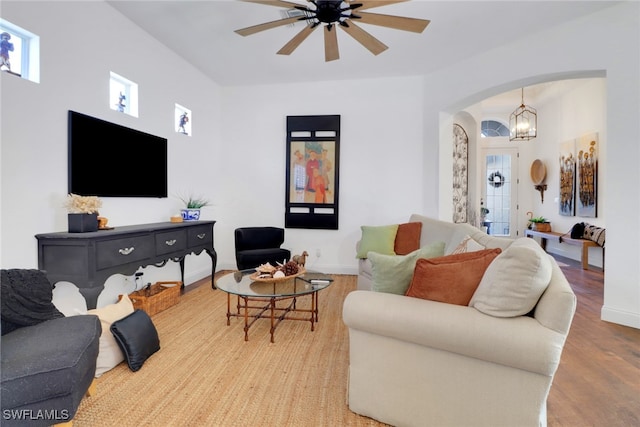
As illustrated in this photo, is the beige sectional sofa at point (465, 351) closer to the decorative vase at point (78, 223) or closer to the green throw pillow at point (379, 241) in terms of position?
the green throw pillow at point (379, 241)

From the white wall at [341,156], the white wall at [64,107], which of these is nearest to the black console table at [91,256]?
the white wall at [64,107]

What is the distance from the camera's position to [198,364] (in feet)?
7.45

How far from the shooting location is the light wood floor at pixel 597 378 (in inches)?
68.4

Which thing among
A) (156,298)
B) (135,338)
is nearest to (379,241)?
(156,298)

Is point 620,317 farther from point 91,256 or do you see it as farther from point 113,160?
point 113,160

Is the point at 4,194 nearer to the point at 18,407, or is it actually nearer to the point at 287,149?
the point at 18,407

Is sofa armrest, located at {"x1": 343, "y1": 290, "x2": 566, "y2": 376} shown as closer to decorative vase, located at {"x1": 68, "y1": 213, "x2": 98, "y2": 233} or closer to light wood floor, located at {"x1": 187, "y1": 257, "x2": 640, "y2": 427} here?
light wood floor, located at {"x1": 187, "y1": 257, "x2": 640, "y2": 427}

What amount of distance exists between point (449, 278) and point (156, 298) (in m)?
2.88

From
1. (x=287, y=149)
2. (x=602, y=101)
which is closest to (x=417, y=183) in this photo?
(x=287, y=149)

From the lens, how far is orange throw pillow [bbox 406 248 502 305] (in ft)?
5.25

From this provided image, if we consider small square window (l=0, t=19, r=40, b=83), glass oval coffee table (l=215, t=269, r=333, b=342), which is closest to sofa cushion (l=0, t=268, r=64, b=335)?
glass oval coffee table (l=215, t=269, r=333, b=342)

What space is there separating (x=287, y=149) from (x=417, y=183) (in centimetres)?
211

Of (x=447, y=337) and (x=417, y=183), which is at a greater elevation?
(x=417, y=183)

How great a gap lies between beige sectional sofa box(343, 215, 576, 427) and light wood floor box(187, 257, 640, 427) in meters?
0.61
